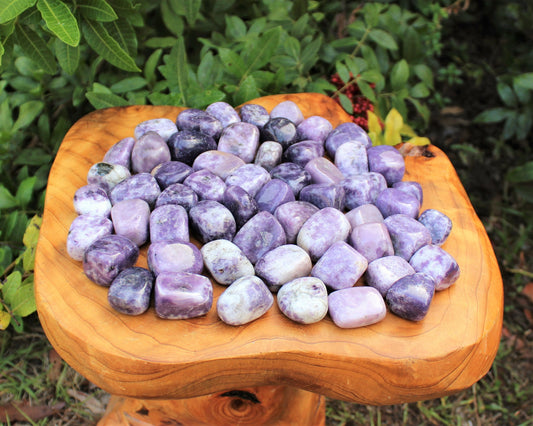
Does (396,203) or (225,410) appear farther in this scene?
(225,410)

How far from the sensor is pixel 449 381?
824 millimetres

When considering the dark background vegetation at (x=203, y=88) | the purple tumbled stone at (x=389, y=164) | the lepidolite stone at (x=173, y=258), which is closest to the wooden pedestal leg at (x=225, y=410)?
the dark background vegetation at (x=203, y=88)

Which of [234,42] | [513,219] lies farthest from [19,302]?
[513,219]

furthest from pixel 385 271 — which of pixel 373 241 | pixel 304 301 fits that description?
pixel 304 301

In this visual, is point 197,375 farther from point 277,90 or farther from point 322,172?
point 277,90

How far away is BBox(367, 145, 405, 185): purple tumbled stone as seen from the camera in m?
1.10

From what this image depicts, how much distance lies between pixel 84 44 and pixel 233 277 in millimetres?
958

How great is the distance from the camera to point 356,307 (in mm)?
825

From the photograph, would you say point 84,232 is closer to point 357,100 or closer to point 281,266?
point 281,266

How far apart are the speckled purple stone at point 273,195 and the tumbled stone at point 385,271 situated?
21 centimetres

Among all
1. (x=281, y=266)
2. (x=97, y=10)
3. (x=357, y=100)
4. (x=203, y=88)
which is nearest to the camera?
(x=281, y=266)

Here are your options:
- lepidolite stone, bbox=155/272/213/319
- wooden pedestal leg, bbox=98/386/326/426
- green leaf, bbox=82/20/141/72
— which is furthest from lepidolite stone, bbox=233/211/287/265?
green leaf, bbox=82/20/141/72

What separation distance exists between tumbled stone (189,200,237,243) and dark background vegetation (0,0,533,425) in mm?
390

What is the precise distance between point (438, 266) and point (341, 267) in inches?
6.5
